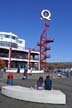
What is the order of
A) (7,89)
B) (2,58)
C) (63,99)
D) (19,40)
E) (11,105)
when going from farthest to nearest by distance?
(19,40)
(2,58)
(7,89)
(63,99)
(11,105)

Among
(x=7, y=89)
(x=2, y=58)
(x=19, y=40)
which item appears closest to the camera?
(x=7, y=89)

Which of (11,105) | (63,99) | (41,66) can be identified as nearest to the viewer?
(11,105)

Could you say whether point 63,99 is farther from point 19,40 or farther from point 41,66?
point 19,40

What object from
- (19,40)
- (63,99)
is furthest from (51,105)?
(19,40)

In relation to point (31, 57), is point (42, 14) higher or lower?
higher

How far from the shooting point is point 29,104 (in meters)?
13.9

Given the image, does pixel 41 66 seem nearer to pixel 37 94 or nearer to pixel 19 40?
pixel 19 40

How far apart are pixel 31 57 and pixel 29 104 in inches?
2779

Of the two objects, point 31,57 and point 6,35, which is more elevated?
point 6,35

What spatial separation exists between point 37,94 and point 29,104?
73cm

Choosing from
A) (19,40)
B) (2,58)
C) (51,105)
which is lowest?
(51,105)

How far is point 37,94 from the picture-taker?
1438 centimetres

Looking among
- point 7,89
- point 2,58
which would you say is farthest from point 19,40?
point 7,89

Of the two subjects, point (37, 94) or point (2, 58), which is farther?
point (2, 58)
